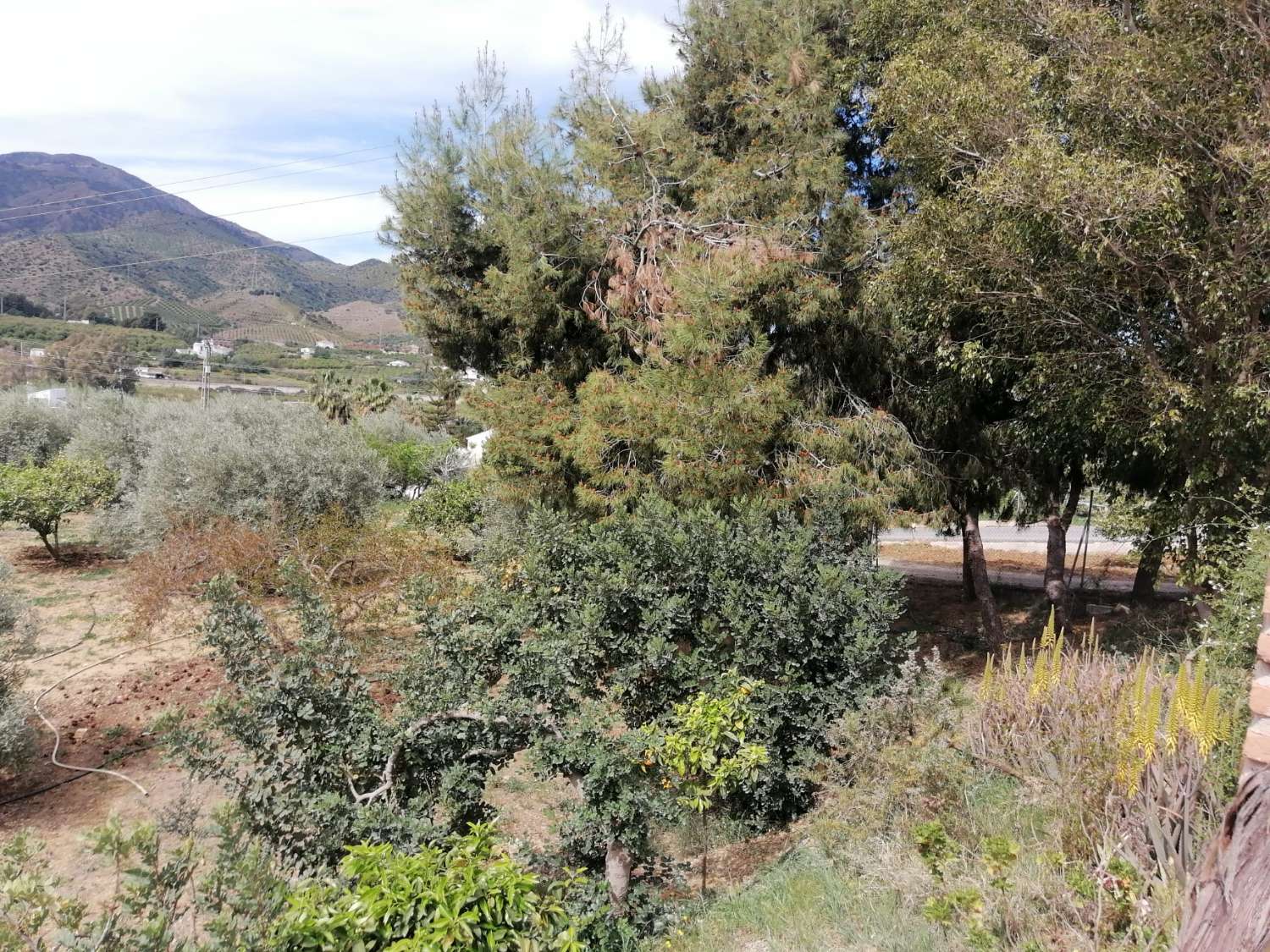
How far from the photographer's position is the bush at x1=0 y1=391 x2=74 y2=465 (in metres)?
20.2

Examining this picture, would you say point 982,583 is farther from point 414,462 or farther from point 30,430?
point 30,430

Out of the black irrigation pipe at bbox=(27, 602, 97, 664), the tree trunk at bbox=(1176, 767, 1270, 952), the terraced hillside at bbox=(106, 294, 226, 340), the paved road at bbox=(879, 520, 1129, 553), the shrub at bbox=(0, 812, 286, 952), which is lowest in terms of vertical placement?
the black irrigation pipe at bbox=(27, 602, 97, 664)

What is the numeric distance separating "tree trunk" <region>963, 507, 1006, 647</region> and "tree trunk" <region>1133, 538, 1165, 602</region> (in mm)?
1606

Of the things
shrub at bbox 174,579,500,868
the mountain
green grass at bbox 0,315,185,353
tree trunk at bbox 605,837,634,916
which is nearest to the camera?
shrub at bbox 174,579,500,868

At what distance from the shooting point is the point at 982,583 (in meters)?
9.26

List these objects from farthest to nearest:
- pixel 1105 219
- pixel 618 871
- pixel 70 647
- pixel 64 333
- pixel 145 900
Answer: pixel 64 333 < pixel 70 647 < pixel 1105 219 < pixel 618 871 < pixel 145 900

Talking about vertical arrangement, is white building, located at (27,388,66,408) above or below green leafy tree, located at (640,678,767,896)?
above

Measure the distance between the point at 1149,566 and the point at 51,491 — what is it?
17.5 m

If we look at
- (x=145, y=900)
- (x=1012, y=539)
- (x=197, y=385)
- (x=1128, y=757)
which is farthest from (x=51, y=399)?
(x=197, y=385)

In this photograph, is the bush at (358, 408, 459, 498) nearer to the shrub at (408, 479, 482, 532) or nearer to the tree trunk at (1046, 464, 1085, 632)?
the shrub at (408, 479, 482, 532)

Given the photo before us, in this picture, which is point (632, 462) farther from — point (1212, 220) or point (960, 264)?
point (1212, 220)

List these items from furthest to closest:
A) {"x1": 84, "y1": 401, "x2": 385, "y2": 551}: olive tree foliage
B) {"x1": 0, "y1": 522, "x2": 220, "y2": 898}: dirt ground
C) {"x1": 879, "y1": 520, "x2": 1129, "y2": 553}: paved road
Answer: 1. {"x1": 879, "y1": 520, "x2": 1129, "y2": 553}: paved road
2. {"x1": 84, "y1": 401, "x2": 385, "y2": 551}: olive tree foliage
3. {"x1": 0, "y1": 522, "x2": 220, "y2": 898}: dirt ground

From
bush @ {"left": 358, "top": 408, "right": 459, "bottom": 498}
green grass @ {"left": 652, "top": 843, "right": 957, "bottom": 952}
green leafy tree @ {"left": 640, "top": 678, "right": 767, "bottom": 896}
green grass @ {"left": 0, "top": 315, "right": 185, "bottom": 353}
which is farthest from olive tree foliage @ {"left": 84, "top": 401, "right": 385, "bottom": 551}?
green grass @ {"left": 0, "top": 315, "right": 185, "bottom": 353}

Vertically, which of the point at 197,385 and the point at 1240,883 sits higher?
the point at 1240,883
